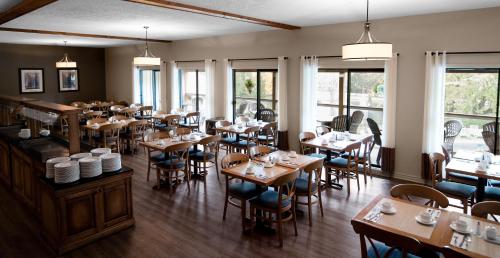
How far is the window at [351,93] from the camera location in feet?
24.8

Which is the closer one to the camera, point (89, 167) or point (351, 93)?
point (89, 167)

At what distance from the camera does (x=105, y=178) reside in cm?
448

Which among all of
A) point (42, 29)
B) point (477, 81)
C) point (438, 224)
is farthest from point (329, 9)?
point (42, 29)

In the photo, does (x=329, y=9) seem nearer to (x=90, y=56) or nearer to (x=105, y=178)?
(x=105, y=178)

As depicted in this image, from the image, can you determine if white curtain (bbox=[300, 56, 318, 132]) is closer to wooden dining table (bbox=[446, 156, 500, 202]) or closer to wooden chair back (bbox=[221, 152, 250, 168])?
wooden chair back (bbox=[221, 152, 250, 168])

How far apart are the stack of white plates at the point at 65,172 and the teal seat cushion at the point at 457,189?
468 centimetres

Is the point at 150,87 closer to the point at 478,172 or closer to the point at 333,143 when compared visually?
the point at 333,143

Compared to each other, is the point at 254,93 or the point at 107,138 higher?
the point at 254,93

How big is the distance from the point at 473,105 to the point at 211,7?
4838mm

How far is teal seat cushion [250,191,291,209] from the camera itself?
4.40 m

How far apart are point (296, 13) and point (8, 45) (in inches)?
427

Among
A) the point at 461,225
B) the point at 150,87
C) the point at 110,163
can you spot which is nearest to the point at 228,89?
the point at 150,87

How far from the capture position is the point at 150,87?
43.7 feet

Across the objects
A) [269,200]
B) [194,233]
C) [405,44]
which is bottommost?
[194,233]
